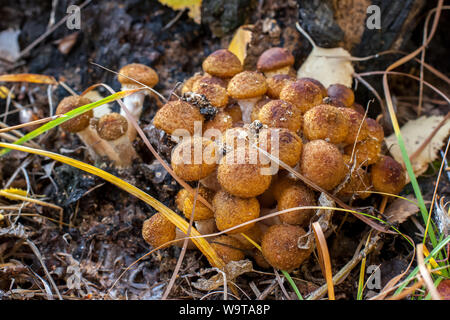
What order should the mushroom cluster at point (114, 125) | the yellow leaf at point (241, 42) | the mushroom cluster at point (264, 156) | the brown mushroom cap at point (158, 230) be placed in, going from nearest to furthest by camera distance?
the mushroom cluster at point (264, 156)
the brown mushroom cap at point (158, 230)
the mushroom cluster at point (114, 125)
the yellow leaf at point (241, 42)

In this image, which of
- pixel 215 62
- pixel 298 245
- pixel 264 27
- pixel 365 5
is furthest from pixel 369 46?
pixel 298 245

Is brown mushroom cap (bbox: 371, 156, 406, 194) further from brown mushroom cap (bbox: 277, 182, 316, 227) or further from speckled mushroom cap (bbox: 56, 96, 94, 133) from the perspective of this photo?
speckled mushroom cap (bbox: 56, 96, 94, 133)

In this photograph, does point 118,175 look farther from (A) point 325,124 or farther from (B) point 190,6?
(B) point 190,6

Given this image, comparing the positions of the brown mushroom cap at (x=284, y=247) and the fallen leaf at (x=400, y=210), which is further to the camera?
the fallen leaf at (x=400, y=210)

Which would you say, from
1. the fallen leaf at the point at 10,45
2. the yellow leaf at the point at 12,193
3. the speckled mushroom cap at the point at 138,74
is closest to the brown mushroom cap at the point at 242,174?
the speckled mushroom cap at the point at 138,74

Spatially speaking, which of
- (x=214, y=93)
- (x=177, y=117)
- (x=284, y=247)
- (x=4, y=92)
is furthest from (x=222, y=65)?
(x=4, y=92)

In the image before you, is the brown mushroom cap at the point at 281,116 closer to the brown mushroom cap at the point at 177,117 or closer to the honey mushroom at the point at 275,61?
the brown mushroom cap at the point at 177,117
